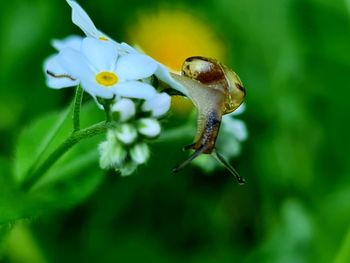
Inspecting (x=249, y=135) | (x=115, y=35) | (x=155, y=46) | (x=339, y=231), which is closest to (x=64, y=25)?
(x=115, y=35)

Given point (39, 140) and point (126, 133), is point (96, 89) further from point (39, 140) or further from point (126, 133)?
point (39, 140)

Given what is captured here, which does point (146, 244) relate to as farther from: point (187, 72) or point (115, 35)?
point (187, 72)

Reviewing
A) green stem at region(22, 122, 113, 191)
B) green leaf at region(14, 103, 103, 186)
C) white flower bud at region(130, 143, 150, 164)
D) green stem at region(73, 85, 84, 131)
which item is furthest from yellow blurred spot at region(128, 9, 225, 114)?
white flower bud at region(130, 143, 150, 164)

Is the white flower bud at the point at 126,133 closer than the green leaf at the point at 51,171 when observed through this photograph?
Yes

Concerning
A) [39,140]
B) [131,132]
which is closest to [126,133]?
[131,132]

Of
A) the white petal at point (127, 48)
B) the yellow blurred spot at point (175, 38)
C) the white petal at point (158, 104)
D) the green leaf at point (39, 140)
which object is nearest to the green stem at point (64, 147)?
the green leaf at point (39, 140)

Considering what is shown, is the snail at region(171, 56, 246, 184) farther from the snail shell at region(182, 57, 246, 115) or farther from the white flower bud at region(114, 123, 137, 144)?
the white flower bud at region(114, 123, 137, 144)

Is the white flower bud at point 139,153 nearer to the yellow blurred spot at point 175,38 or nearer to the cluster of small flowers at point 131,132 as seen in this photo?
the cluster of small flowers at point 131,132
